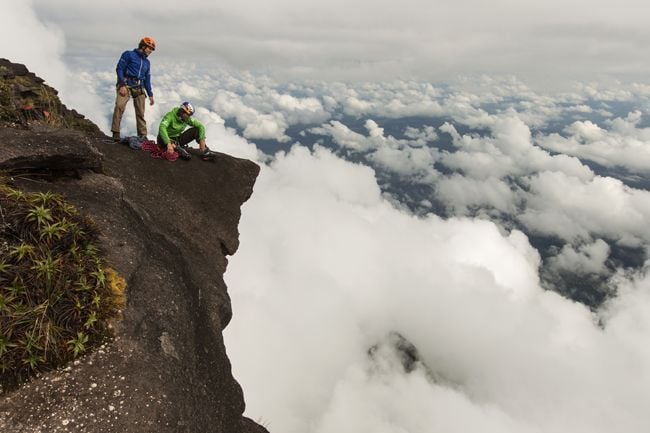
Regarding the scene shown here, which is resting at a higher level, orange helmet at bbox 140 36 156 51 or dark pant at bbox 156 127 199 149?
orange helmet at bbox 140 36 156 51

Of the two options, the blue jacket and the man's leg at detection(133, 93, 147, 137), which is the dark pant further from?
the blue jacket

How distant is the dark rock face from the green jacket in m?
2.01

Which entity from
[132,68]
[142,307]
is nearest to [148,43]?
[132,68]

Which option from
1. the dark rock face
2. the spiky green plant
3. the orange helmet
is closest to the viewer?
the spiky green plant

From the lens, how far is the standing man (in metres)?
19.6

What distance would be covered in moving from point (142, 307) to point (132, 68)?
15584 millimetres

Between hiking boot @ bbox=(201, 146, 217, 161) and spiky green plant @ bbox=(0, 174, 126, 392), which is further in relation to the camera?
hiking boot @ bbox=(201, 146, 217, 161)

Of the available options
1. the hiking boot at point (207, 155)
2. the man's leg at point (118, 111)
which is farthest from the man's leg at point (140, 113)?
the hiking boot at point (207, 155)

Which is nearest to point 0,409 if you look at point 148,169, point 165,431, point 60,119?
point 165,431

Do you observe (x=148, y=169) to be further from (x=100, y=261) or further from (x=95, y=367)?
(x=95, y=367)

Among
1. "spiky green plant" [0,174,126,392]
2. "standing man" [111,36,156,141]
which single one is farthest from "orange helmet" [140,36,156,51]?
"spiky green plant" [0,174,126,392]

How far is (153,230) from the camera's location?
1333 cm

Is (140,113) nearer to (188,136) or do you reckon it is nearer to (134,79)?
(134,79)

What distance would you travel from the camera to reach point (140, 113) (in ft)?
70.7
